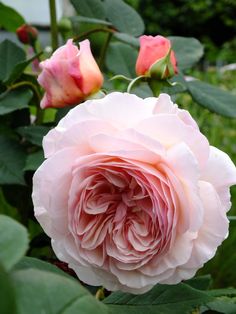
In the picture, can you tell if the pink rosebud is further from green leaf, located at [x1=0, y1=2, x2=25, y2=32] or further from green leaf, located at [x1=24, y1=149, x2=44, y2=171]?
green leaf, located at [x1=0, y1=2, x2=25, y2=32]

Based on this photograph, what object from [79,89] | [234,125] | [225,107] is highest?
[79,89]

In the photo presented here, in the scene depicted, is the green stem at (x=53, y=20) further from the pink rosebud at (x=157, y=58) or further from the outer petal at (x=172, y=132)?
the outer petal at (x=172, y=132)

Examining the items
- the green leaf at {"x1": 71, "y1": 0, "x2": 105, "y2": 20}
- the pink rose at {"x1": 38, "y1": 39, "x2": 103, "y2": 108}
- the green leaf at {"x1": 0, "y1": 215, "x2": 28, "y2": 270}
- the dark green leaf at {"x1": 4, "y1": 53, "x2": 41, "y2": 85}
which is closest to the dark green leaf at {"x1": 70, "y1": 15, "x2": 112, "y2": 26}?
the green leaf at {"x1": 71, "y1": 0, "x2": 105, "y2": 20}

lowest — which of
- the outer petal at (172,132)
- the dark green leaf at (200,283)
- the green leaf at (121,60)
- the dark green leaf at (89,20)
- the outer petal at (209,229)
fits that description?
the dark green leaf at (200,283)

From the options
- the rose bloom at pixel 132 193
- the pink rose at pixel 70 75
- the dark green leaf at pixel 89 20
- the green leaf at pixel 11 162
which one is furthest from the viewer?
the dark green leaf at pixel 89 20

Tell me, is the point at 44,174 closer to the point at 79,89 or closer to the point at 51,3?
the point at 79,89

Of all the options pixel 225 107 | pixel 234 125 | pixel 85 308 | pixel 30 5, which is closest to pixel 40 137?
pixel 225 107

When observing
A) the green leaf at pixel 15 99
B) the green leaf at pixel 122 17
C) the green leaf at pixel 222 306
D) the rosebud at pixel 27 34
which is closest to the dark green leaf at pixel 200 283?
the green leaf at pixel 222 306
